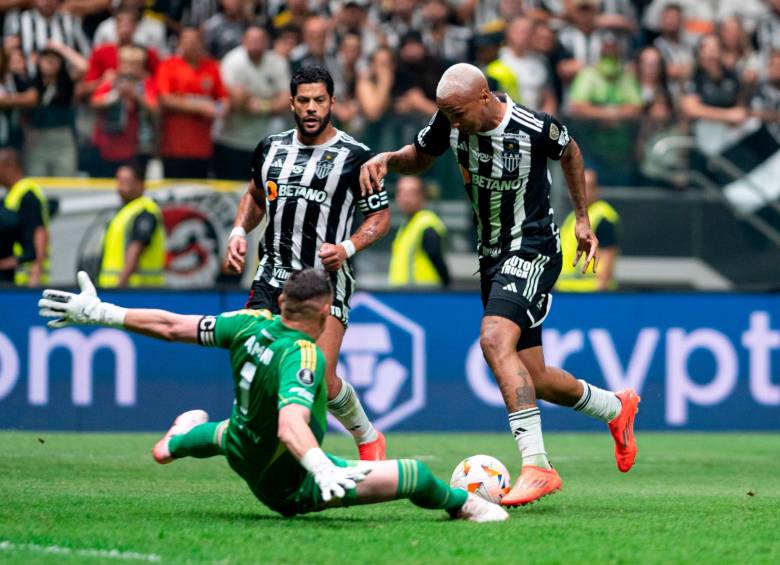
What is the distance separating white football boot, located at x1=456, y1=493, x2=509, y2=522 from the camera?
→ 6863 mm

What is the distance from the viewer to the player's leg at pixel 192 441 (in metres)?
6.99

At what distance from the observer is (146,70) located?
51.0ft

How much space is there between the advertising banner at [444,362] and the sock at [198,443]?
6796 millimetres

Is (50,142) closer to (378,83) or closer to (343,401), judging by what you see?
(378,83)

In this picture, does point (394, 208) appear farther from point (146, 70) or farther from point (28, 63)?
point (28, 63)

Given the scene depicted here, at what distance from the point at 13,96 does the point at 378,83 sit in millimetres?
3998

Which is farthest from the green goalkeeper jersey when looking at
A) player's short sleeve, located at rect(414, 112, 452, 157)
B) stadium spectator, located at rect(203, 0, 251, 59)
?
stadium spectator, located at rect(203, 0, 251, 59)

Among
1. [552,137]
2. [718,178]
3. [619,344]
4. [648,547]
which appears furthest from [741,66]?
[648,547]

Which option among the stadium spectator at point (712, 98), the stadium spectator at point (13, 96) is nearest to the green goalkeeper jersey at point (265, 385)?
the stadium spectator at point (13, 96)

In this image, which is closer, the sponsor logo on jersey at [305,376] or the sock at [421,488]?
the sponsor logo on jersey at [305,376]

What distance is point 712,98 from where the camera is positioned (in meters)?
17.0

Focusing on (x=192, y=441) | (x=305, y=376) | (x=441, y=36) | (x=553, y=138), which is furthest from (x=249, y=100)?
(x=305, y=376)

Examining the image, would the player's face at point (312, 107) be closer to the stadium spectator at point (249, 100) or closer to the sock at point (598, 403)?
the sock at point (598, 403)

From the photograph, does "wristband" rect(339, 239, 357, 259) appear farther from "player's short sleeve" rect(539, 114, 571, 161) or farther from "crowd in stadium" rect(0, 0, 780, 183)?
"crowd in stadium" rect(0, 0, 780, 183)
